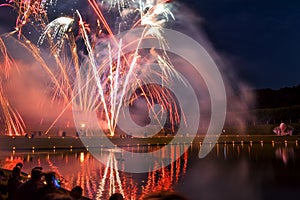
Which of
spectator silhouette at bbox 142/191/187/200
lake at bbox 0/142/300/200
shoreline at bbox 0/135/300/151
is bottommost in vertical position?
lake at bbox 0/142/300/200

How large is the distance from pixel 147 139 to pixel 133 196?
1431 inches

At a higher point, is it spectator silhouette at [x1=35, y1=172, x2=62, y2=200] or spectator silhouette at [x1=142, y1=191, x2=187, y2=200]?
spectator silhouette at [x1=142, y1=191, x2=187, y2=200]

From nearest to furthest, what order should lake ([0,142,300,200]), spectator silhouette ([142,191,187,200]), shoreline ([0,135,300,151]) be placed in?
spectator silhouette ([142,191,187,200])
lake ([0,142,300,200])
shoreline ([0,135,300,151])

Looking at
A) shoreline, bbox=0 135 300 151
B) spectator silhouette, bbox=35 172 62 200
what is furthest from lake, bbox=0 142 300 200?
shoreline, bbox=0 135 300 151

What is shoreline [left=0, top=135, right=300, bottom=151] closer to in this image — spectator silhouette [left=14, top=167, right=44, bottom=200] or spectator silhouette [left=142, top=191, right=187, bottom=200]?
spectator silhouette [left=14, top=167, right=44, bottom=200]

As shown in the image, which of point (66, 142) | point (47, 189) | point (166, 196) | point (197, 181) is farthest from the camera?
point (66, 142)

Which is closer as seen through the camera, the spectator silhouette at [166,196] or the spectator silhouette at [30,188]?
the spectator silhouette at [166,196]

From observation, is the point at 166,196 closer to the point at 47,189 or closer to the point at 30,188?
the point at 47,189

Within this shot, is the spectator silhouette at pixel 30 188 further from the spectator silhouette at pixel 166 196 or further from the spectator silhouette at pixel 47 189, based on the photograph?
the spectator silhouette at pixel 166 196

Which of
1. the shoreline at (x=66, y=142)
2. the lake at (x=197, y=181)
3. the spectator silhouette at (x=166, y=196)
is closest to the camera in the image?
the spectator silhouette at (x=166, y=196)

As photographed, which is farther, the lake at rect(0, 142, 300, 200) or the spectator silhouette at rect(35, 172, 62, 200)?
the lake at rect(0, 142, 300, 200)

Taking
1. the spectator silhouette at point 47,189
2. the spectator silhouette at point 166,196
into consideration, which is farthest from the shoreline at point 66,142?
the spectator silhouette at point 166,196

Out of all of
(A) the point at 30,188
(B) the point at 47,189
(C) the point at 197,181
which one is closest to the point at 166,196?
(B) the point at 47,189

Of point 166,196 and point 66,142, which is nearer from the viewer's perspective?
point 166,196
